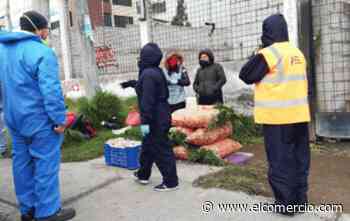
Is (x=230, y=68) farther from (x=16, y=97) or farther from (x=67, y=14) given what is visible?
(x=67, y=14)

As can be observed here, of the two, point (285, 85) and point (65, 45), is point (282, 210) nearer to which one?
point (285, 85)

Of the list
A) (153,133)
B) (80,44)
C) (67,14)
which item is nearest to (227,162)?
(153,133)

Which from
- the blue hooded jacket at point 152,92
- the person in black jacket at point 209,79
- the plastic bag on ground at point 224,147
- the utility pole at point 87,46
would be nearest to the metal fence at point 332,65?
the plastic bag on ground at point 224,147

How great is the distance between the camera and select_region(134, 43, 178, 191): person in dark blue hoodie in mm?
4207

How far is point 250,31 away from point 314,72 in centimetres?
154

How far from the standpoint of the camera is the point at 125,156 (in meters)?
5.39

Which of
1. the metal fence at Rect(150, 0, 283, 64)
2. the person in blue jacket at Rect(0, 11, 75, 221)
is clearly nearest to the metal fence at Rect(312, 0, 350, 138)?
the metal fence at Rect(150, 0, 283, 64)

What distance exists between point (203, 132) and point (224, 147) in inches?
16.6

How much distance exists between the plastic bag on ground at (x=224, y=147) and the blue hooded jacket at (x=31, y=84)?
7.90 feet

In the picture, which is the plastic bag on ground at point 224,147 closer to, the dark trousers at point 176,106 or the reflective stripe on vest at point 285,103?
the dark trousers at point 176,106

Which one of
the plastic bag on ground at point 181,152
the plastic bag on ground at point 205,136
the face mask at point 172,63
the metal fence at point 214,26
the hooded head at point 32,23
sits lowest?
the plastic bag on ground at point 181,152

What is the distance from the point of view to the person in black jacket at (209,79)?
646cm

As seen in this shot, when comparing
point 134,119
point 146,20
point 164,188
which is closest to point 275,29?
point 164,188

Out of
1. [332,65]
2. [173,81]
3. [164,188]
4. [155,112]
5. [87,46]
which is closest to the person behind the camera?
[155,112]
